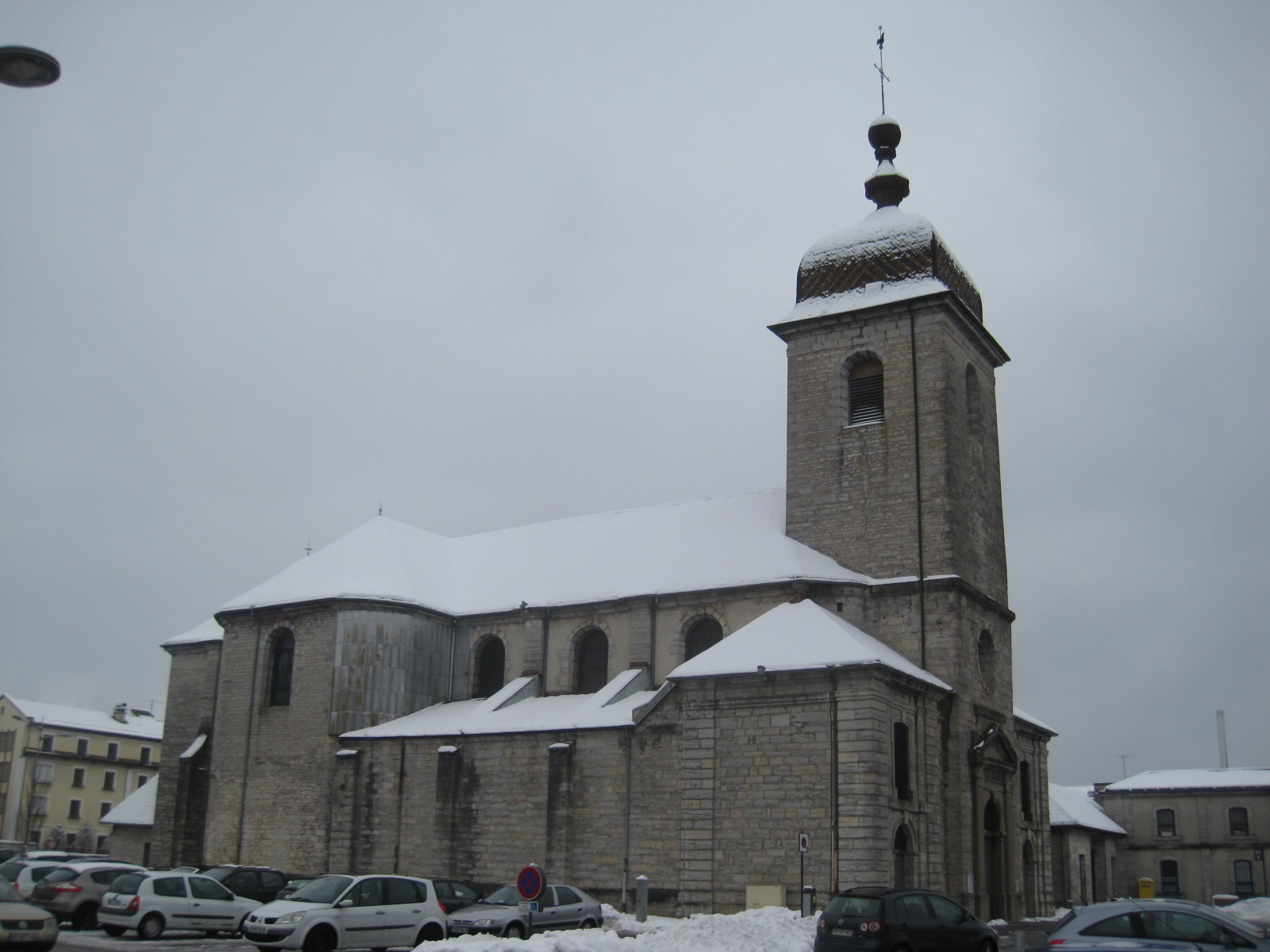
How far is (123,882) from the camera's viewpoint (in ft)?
67.6

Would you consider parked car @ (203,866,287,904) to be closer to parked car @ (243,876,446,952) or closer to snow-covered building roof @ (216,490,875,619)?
parked car @ (243,876,446,952)

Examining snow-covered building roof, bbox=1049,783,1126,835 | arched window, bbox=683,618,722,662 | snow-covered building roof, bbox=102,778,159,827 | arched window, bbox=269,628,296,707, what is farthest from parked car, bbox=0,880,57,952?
snow-covered building roof, bbox=1049,783,1126,835

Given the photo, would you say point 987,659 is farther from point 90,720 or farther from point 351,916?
point 90,720

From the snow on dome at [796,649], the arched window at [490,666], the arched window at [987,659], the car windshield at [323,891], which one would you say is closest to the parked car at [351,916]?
the car windshield at [323,891]

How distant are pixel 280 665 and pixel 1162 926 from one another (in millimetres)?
26504

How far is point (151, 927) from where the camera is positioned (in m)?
20.0

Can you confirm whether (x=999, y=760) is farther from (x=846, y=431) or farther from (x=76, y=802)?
(x=76, y=802)

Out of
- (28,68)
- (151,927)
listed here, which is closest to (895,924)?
(151,927)

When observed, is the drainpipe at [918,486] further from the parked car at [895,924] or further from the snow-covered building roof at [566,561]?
the parked car at [895,924]

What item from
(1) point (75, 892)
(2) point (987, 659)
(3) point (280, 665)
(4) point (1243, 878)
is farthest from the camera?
(4) point (1243, 878)

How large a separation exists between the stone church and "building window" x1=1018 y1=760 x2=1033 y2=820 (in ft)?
0.29

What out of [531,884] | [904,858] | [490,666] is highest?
[490,666]

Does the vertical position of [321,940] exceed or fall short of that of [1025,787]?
it falls short

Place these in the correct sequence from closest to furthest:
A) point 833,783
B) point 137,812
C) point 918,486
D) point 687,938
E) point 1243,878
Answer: point 687,938 → point 833,783 → point 918,486 → point 137,812 → point 1243,878
